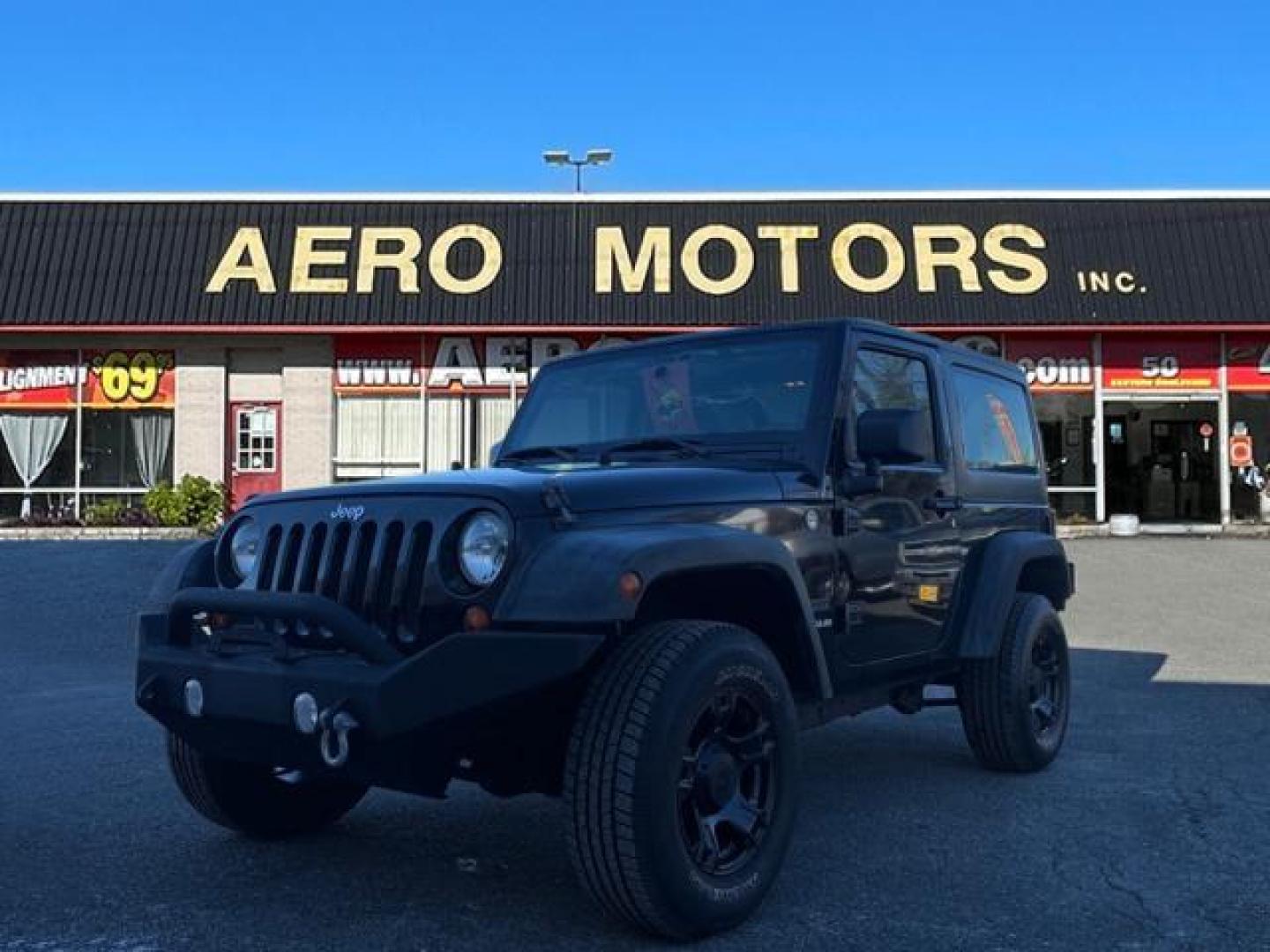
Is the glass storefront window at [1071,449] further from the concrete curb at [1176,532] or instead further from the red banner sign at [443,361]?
the red banner sign at [443,361]

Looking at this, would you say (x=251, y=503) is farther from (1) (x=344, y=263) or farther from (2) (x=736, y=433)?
(1) (x=344, y=263)

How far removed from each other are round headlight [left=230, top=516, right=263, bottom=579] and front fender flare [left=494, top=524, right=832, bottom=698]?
3.72 ft

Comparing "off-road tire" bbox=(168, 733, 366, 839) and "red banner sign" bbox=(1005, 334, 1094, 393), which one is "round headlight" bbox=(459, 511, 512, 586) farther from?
"red banner sign" bbox=(1005, 334, 1094, 393)

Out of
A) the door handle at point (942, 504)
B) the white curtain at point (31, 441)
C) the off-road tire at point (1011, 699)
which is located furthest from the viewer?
the white curtain at point (31, 441)

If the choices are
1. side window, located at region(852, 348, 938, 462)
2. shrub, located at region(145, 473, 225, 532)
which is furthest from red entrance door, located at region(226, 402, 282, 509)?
side window, located at region(852, 348, 938, 462)

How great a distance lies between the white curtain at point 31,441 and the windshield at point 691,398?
19.4 metres

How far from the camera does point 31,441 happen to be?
22.0 m

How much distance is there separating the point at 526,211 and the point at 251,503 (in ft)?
60.4

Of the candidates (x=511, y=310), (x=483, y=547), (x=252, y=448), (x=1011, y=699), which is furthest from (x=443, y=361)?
(x=483, y=547)

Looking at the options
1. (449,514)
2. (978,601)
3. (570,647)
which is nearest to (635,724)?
(570,647)

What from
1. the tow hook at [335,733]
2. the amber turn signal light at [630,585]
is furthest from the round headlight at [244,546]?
the amber turn signal light at [630,585]

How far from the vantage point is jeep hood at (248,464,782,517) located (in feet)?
11.8

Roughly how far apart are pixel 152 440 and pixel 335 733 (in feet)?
66.1

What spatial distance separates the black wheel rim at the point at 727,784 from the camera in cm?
364
